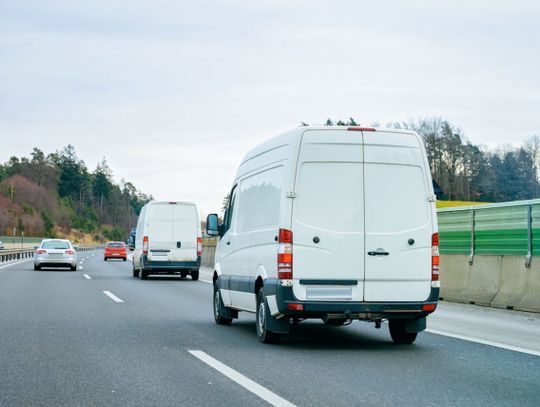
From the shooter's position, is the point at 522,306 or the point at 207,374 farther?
the point at 522,306

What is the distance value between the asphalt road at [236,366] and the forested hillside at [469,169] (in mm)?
106435

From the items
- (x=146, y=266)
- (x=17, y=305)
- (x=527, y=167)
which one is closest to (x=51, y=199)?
(x=527, y=167)

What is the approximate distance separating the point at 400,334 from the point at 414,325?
39 centimetres

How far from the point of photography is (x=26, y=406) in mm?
6168

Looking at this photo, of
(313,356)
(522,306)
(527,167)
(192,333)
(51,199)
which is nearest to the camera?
(313,356)

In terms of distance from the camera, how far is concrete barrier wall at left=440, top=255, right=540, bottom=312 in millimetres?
14438

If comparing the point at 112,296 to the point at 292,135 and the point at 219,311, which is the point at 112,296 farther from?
the point at 292,135

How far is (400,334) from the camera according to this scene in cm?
1031

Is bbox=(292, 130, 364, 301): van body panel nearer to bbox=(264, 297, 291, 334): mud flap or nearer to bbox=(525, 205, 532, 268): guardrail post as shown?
bbox=(264, 297, 291, 334): mud flap

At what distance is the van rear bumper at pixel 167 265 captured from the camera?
27.2m

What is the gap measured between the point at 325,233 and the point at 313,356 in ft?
4.51

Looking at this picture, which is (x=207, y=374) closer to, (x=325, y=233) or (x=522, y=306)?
(x=325, y=233)

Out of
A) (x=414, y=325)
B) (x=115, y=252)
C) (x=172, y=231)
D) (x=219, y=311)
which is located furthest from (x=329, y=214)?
(x=115, y=252)

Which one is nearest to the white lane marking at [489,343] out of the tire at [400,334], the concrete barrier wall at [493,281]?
the tire at [400,334]
